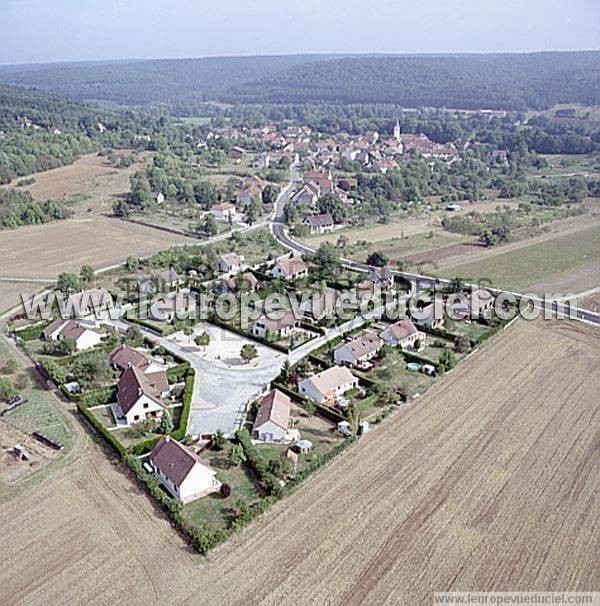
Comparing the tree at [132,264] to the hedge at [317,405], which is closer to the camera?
the hedge at [317,405]

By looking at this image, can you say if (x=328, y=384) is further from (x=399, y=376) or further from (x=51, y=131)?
(x=51, y=131)

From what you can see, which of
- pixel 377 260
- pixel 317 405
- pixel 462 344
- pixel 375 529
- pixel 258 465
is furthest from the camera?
pixel 377 260

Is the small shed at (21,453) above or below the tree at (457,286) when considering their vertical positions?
above

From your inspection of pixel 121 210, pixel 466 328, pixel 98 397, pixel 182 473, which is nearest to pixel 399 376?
pixel 466 328

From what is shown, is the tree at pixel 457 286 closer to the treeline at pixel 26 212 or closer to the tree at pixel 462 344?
the tree at pixel 462 344

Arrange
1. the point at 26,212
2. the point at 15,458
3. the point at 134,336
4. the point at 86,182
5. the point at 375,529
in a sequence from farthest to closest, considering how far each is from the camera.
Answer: the point at 86,182 → the point at 26,212 → the point at 134,336 → the point at 15,458 → the point at 375,529

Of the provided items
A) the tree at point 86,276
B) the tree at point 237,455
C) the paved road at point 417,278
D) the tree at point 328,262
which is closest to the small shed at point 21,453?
the tree at point 237,455

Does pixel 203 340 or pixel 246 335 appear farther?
pixel 246 335
